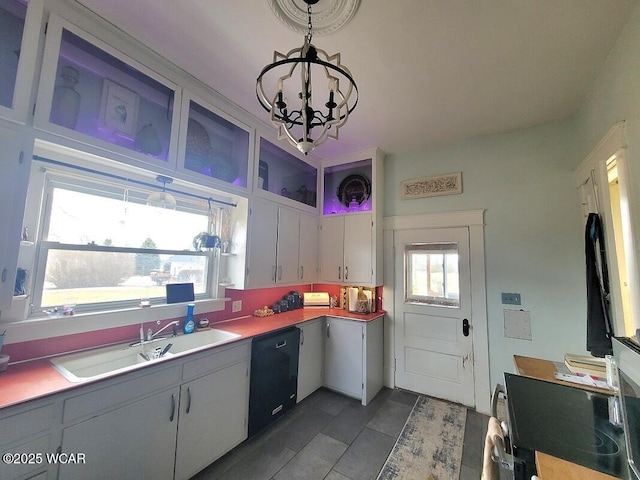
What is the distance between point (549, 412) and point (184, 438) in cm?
212

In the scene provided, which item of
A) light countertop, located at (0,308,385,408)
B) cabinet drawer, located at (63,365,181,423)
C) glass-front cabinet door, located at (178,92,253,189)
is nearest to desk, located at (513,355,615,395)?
light countertop, located at (0,308,385,408)

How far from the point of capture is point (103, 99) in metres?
1.65

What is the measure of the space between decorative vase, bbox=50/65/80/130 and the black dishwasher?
A: 1920mm

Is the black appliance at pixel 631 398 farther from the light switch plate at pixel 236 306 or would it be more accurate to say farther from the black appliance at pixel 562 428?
the light switch plate at pixel 236 306

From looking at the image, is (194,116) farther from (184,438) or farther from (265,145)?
(184,438)

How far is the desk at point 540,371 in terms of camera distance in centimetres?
152

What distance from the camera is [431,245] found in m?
3.13

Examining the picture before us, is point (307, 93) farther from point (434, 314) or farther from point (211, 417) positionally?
point (434, 314)

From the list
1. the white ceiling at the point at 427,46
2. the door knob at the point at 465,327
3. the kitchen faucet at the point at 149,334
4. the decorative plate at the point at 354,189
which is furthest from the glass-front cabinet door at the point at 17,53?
the door knob at the point at 465,327

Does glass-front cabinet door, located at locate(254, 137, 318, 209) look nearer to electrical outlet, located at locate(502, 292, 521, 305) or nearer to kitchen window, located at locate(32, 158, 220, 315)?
kitchen window, located at locate(32, 158, 220, 315)

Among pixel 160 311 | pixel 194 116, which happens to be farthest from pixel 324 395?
pixel 194 116

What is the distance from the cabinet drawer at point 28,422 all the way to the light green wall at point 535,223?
11.2ft

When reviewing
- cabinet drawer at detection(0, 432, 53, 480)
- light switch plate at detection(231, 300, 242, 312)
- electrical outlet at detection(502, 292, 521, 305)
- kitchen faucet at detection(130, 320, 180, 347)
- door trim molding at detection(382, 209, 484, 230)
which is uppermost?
door trim molding at detection(382, 209, 484, 230)

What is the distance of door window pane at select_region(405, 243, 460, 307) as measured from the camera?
2996 millimetres
